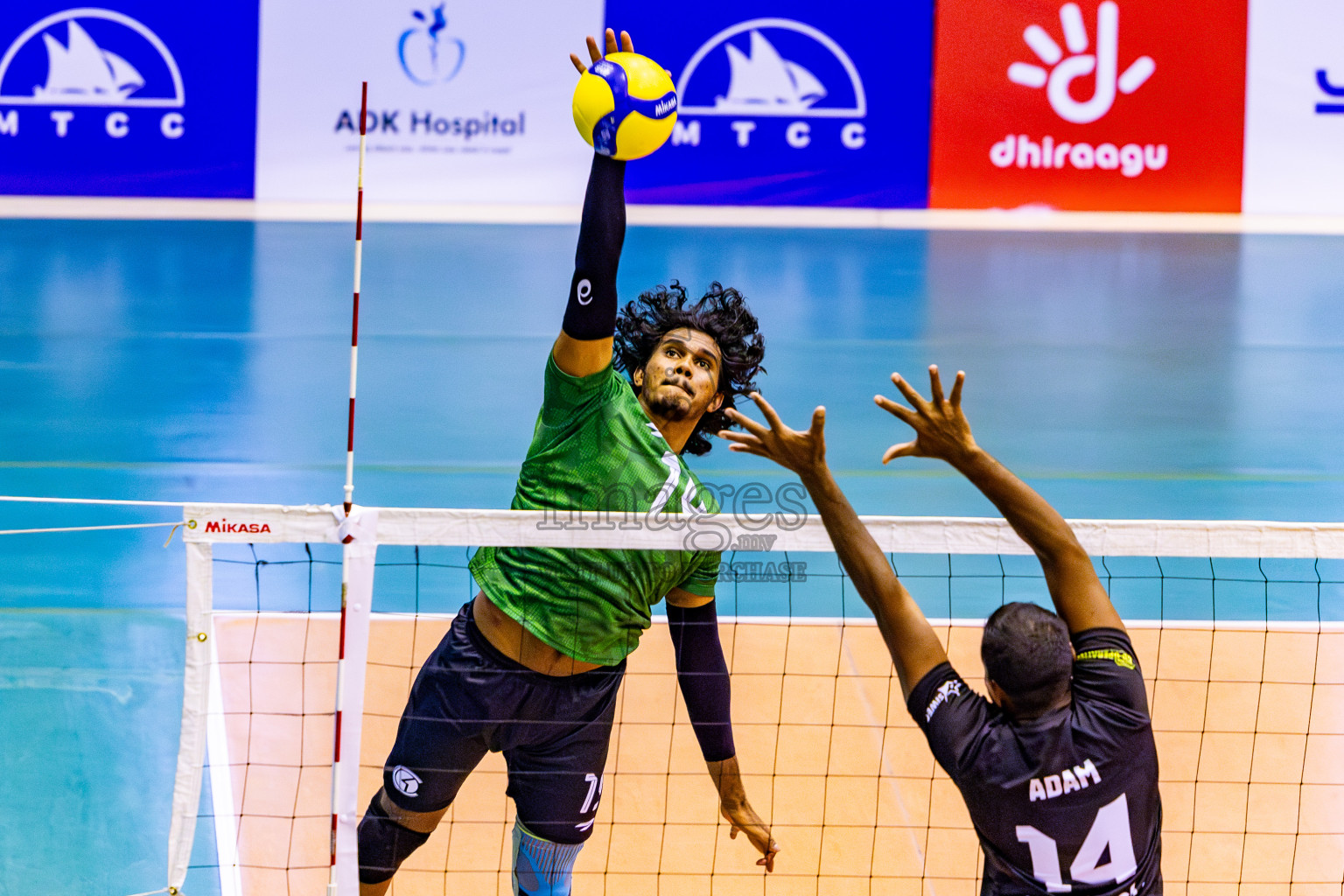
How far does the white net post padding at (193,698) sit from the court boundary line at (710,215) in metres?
13.2

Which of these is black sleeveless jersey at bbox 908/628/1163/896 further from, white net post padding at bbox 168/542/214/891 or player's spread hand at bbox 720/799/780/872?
white net post padding at bbox 168/542/214/891

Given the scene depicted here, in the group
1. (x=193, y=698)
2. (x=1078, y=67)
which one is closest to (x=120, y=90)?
(x=1078, y=67)

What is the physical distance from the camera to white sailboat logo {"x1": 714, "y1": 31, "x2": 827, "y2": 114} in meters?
16.8

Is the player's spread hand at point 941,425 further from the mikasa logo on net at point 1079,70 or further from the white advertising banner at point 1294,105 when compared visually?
the white advertising banner at point 1294,105

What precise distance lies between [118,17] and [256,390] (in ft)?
25.9

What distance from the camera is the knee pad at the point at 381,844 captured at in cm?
391

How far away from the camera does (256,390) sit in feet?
35.4

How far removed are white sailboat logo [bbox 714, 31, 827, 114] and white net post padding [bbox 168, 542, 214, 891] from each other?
14.0 meters

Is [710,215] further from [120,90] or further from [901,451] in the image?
[901,451]

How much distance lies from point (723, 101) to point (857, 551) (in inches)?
577

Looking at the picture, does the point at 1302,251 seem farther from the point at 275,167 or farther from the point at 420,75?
the point at 275,167

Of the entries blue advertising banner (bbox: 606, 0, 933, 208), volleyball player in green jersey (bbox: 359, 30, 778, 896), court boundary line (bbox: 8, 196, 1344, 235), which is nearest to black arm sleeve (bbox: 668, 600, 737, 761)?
volleyball player in green jersey (bbox: 359, 30, 778, 896)

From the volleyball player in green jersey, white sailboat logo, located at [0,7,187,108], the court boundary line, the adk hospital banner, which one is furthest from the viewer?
the court boundary line

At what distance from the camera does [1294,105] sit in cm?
1709
